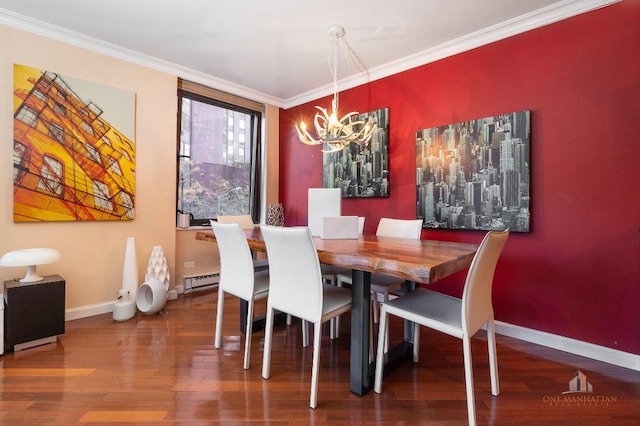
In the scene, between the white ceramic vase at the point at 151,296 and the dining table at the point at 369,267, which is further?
the white ceramic vase at the point at 151,296

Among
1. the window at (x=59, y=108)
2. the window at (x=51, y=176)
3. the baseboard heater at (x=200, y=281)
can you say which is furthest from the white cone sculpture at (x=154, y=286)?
the window at (x=59, y=108)

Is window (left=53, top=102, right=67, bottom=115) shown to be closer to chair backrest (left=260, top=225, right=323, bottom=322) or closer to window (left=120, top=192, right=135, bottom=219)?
window (left=120, top=192, right=135, bottom=219)

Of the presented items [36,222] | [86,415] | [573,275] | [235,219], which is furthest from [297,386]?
[36,222]

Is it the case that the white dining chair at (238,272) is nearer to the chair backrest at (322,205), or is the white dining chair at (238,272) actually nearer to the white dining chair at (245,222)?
the white dining chair at (245,222)

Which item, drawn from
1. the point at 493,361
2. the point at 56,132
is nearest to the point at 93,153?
the point at 56,132

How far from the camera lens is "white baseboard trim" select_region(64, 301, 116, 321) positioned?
2.69 meters

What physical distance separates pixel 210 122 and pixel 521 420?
405 cm

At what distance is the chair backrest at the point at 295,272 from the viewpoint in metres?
1.55

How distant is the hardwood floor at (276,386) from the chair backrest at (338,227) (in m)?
0.84

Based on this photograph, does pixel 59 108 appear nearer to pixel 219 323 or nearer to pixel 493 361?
pixel 219 323

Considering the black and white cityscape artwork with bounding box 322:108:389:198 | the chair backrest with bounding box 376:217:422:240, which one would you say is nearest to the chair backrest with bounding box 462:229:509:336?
the chair backrest with bounding box 376:217:422:240

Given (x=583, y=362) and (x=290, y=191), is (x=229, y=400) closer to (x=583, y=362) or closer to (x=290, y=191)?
(x=583, y=362)

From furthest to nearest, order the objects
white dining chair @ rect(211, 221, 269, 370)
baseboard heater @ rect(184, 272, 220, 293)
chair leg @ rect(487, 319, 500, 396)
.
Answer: baseboard heater @ rect(184, 272, 220, 293)
white dining chair @ rect(211, 221, 269, 370)
chair leg @ rect(487, 319, 500, 396)

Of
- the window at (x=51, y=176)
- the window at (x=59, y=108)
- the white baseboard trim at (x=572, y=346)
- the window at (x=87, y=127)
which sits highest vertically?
the window at (x=59, y=108)
